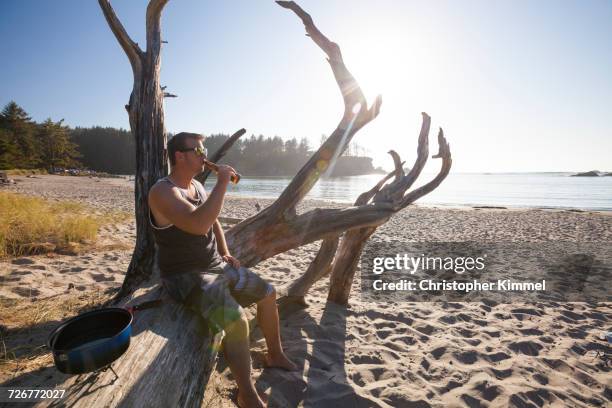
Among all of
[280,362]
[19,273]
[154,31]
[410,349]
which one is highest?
[154,31]

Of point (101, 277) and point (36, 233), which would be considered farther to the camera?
point (36, 233)

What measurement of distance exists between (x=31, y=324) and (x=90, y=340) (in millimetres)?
2272

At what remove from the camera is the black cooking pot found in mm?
1482

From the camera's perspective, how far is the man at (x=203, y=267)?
7.09 ft

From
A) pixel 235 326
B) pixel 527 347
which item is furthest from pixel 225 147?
pixel 527 347

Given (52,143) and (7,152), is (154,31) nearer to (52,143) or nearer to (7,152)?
(7,152)

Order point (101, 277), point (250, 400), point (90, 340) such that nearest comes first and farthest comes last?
point (90, 340) → point (250, 400) → point (101, 277)

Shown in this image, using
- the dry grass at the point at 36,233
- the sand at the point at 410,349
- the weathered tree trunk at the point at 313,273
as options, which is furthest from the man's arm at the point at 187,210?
the dry grass at the point at 36,233

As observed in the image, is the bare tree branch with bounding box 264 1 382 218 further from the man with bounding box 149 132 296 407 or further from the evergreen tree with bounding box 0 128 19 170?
the evergreen tree with bounding box 0 128 19 170

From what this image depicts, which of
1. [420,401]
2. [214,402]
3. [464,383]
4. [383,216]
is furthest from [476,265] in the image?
[214,402]

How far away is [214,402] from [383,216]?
9.04 feet

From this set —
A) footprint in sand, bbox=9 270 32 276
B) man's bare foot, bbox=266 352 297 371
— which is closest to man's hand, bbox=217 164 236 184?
man's bare foot, bbox=266 352 297 371

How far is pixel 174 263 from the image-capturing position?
241cm

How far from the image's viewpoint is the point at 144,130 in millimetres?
3568
